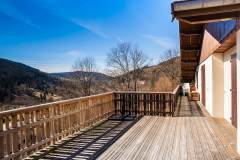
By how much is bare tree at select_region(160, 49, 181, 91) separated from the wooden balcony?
2602 centimetres

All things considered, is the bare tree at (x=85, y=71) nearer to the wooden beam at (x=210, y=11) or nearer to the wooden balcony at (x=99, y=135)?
the wooden balcony at (x=99, y=135)

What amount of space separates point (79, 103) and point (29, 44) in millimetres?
46877

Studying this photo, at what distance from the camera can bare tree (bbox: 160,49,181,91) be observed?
1374 inches

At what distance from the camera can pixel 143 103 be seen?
9586mm

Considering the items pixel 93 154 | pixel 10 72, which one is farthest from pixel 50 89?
pixel 93 154

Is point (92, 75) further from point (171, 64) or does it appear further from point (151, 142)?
point (151, 142)

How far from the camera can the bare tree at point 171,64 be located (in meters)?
34.9

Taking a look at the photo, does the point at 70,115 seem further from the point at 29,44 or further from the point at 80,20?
the point at 29,44

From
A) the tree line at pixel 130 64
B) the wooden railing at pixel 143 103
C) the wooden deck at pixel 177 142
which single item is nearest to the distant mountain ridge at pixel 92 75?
the tree line at pixel 130 64

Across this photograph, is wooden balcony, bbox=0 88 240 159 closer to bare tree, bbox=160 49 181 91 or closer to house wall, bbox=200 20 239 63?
house wall, bbox=200 20 239 63

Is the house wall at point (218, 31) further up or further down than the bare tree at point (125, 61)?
further down

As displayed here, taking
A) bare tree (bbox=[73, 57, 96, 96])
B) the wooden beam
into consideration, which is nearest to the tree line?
bare tree (bbox=[73, 57, 96, 96])

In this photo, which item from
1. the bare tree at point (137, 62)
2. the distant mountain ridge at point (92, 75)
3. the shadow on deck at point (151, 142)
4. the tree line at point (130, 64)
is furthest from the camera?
the distant mountain ridge at point (92, 75)

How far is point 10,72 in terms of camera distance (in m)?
47.7
